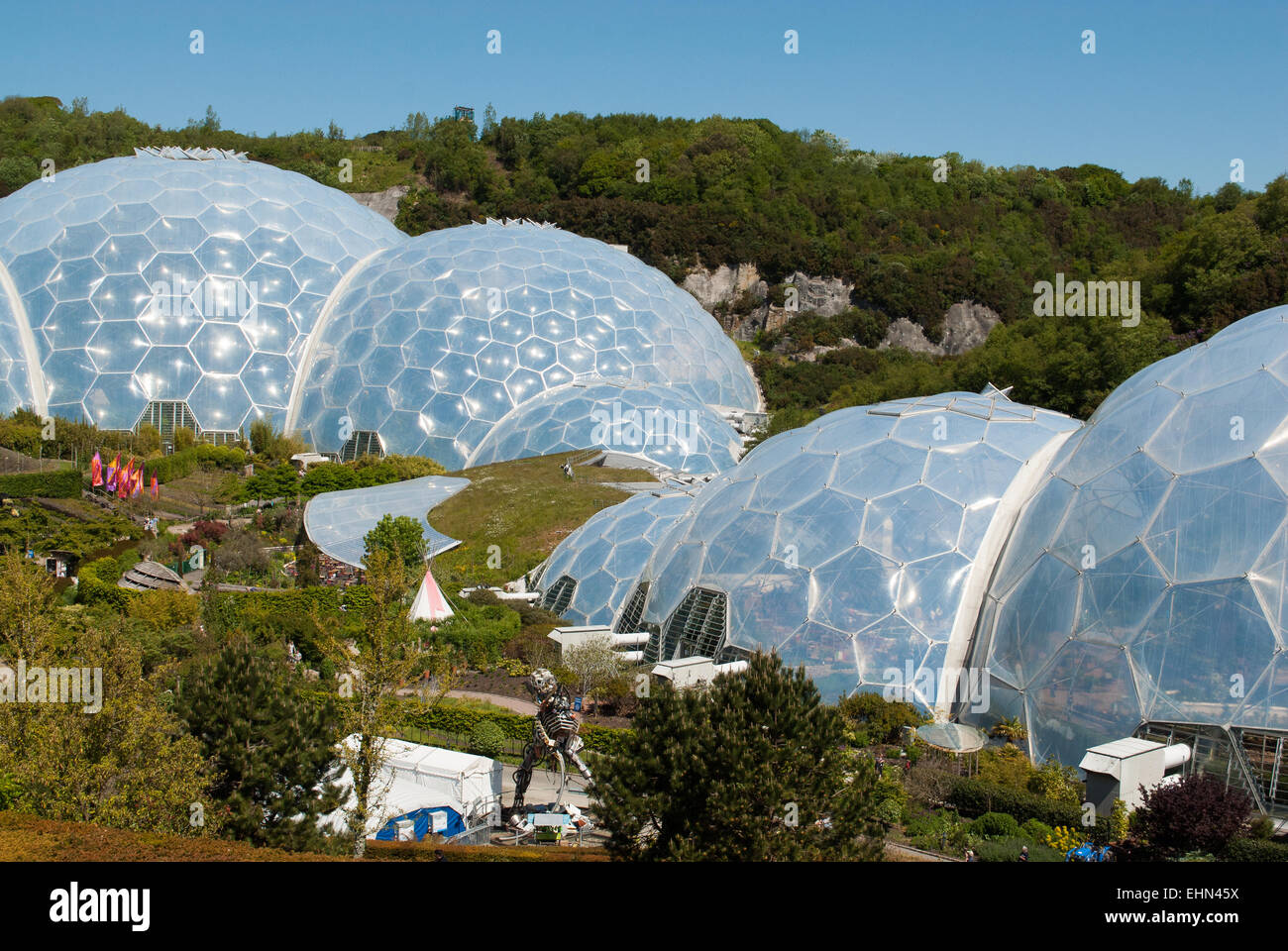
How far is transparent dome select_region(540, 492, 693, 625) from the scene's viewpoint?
25.5 m

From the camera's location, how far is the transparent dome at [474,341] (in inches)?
1657

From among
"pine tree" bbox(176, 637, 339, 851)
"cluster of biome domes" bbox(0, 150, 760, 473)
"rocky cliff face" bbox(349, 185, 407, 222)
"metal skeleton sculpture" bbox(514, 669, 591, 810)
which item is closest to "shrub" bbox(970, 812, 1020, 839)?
"metal skeleton sculpture" bbox(514, 669, 591, 810)

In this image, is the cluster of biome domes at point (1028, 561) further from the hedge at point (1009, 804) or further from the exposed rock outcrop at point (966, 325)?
the exposed rock outcrop at point (966, 325)

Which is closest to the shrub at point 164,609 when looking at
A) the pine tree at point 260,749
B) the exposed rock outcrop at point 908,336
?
the pine tree at point 260,749

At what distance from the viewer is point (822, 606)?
1964 centimetres

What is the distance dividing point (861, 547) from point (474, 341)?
26.5 meters

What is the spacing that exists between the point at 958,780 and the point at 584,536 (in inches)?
538

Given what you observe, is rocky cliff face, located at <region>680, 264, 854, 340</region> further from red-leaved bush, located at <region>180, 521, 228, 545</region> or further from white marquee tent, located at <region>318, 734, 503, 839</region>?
white marquee tent, located at <region>318, 734, 503, 839</region>

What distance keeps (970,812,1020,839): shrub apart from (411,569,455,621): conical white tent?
13764mm

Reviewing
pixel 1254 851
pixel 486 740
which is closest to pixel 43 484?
pixel 486 740

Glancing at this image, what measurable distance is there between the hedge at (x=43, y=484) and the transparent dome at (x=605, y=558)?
17.1m

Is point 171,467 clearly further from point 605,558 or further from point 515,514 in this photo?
point 605,558

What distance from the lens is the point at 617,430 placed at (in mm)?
39031
